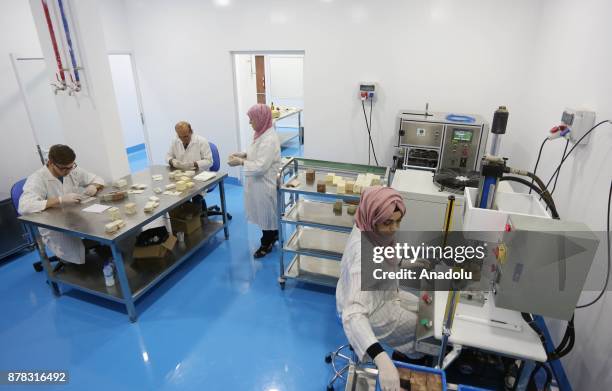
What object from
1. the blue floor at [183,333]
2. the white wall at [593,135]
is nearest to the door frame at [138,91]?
the blue floor at [183,333]

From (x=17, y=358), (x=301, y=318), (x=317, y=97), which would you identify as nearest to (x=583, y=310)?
(x=301, y=318)

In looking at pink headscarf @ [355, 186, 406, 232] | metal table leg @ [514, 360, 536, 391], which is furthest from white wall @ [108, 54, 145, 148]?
metal table leg @ [514, 360, 536, 391]

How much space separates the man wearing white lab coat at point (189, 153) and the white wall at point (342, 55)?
4.58ft

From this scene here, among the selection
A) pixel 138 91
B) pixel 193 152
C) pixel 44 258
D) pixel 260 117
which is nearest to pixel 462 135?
pixel 260 117

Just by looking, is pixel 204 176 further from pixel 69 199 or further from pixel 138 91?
pixel 138 91

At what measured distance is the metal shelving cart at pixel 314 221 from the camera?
2.98 metres

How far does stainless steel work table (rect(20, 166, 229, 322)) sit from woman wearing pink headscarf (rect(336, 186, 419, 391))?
1847mm

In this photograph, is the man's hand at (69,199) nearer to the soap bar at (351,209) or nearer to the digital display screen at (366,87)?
the soap bar at (351,209)

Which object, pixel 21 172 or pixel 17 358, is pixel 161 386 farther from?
pixel 21 172

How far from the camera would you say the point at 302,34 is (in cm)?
446

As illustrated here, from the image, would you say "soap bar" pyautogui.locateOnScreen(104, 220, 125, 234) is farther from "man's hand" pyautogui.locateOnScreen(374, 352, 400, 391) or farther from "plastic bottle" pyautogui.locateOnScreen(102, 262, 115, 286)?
"man's hand" pyautogui.locateOnScreen(374, 352, 400, 391)

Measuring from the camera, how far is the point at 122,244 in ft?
12.2

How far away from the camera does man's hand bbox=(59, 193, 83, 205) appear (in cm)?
291

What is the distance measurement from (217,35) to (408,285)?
4.35m
